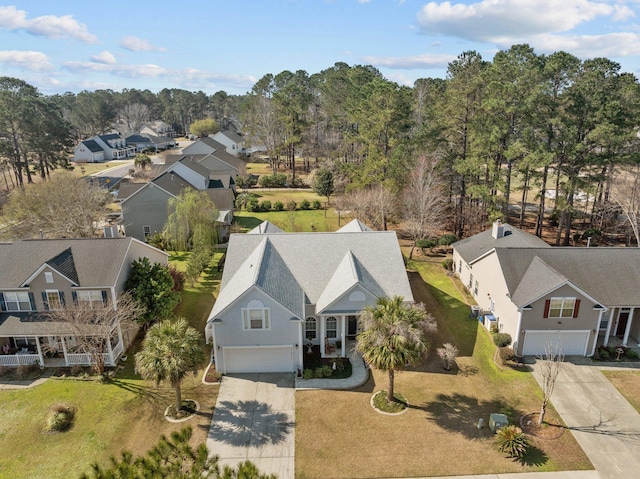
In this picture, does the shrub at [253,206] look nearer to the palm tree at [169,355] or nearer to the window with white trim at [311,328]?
the window with white trim at [311,328]

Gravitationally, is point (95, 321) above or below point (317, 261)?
below

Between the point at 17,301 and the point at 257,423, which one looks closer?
the point at 257,423

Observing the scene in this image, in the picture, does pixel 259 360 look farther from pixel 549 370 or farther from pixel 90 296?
pixel 549 370

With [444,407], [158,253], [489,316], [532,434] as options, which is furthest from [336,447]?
[158,253]

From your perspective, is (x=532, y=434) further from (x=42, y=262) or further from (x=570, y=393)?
(x=42, y=262)

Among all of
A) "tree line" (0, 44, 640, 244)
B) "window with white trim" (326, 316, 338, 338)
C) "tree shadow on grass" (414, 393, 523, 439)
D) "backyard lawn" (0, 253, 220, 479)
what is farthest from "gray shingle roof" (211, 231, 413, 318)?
"tree line" (0, 44, 640, 244)

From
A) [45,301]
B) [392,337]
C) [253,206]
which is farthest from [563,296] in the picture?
[253,206]
